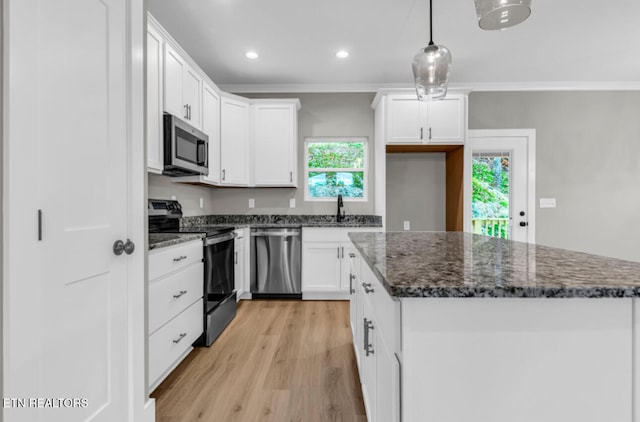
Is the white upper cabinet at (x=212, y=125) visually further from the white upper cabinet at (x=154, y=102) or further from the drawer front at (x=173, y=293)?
the drawer front at (x=173, y=293)

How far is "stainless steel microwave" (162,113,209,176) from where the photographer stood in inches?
96.2

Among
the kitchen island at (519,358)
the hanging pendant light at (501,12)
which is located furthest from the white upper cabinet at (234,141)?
the kitchen island at (519,358)

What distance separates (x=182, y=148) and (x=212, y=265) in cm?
95

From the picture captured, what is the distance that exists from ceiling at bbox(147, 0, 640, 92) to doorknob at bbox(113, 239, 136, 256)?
2.07 meters

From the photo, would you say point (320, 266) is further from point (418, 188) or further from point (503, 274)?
point (503, 274)

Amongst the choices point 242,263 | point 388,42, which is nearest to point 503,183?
point 388,42

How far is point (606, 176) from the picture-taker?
4242mm

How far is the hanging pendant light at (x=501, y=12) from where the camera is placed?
4.73 feet

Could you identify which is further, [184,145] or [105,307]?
[184,145]

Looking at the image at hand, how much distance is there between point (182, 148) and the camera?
2594mm

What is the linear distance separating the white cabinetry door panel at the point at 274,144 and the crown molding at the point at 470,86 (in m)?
0.42

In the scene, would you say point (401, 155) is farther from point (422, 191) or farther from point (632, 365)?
point (632, 365)

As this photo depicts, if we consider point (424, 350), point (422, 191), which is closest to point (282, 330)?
point (424, 350)

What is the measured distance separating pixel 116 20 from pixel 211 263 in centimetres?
169
